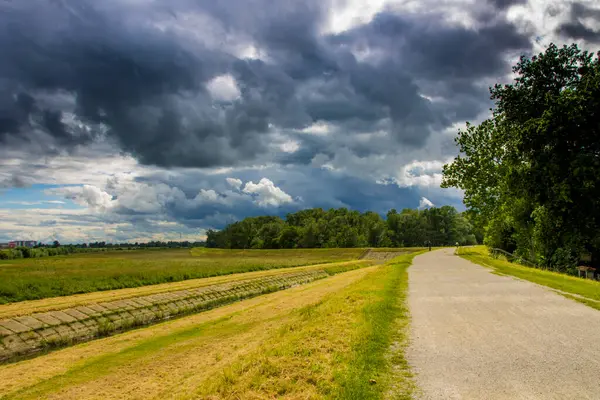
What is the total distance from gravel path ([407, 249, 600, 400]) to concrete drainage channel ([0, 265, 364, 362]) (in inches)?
675

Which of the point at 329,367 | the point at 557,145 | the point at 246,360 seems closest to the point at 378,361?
the point at 329,367

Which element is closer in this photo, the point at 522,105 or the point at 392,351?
the point at 392,351

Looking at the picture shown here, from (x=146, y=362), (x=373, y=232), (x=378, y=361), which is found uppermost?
(x=373, y=232)

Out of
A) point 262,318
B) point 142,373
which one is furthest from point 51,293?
point 142,373

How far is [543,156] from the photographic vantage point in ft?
99.2

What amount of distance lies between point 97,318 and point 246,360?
17999 millimetres

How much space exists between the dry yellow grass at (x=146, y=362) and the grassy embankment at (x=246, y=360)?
0.15 feet

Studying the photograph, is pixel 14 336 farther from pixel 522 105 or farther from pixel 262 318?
pixel 522 105

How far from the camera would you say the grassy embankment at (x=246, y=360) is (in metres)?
7.46

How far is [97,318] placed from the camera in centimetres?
2345

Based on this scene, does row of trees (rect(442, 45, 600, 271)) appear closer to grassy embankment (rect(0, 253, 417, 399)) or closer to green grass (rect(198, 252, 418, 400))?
grassy embankment (rect(0, 253, 417, 399))

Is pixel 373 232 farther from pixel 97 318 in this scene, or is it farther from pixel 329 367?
pixel 329 367

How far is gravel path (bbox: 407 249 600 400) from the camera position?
691 centimetres

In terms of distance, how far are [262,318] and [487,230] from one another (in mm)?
49943
